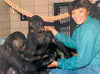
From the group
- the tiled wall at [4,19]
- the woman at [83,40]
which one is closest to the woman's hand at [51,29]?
Answer: the woman at [83,40]

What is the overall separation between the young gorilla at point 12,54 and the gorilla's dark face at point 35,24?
0.34 feet

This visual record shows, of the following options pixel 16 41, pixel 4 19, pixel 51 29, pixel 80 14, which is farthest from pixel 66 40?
pixel 4 19

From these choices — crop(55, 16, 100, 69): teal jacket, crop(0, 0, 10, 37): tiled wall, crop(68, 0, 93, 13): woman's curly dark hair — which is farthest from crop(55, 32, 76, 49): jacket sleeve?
crop(0, 0, 10, 37): tiled wall

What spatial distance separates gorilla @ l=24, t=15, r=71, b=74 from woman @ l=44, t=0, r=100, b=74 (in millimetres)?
53

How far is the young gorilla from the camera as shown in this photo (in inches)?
37.8

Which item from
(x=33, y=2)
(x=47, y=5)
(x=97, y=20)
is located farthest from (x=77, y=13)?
(x=33, y=2)

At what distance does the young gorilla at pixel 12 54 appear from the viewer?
3.15ft

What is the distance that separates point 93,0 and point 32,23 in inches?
21.6

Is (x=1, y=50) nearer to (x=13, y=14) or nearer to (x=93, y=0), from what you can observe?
(x=13, y=14)

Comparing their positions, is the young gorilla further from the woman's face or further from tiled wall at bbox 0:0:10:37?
the woman's face

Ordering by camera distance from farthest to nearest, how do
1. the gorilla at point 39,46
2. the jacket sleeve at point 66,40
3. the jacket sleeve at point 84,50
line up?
the jacket sleeve at point 66,40 < the gorilla at point 39,46 < the jacket sleeve at point 84,50

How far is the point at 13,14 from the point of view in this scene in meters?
1.12

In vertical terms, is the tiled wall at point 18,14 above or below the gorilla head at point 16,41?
above

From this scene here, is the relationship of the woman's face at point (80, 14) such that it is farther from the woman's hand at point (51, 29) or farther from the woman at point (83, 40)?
the woman's hand at point (51, 29)
